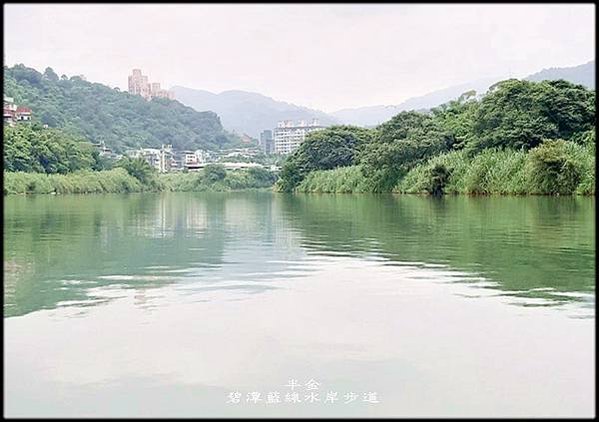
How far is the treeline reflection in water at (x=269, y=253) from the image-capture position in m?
7.11

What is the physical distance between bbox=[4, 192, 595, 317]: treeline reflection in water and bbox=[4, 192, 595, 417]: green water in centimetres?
4

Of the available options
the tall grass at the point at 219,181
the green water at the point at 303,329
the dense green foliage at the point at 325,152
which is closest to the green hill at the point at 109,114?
the tall grass at the point at 219,181

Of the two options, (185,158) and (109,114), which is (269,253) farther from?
(185,158)

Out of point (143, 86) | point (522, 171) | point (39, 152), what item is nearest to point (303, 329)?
point (522, 171)

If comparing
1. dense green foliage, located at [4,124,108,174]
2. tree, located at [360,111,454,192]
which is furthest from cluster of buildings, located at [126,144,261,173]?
tree, located at [360,111,454,192]

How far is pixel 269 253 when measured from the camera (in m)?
10.2

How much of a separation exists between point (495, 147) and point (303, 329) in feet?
95.8

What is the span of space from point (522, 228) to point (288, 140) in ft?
510

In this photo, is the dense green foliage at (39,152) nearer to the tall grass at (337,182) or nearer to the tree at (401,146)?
the tall grass at (337,182)

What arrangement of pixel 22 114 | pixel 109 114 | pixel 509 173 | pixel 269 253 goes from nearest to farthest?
1. pixel 269 253
2. pixel 509 173
3. pixel 22 114
4. pixel 109 114

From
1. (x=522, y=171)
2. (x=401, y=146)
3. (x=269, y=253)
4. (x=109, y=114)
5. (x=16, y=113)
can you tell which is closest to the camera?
(x=269, y=253)

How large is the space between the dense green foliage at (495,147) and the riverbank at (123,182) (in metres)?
18.2

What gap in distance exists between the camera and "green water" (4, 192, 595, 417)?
392 centimetres

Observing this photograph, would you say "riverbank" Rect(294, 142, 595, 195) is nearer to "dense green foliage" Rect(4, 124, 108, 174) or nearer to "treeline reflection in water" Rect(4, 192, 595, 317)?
"treeline reflection in water" Rect(4, 192, 595, 317)
